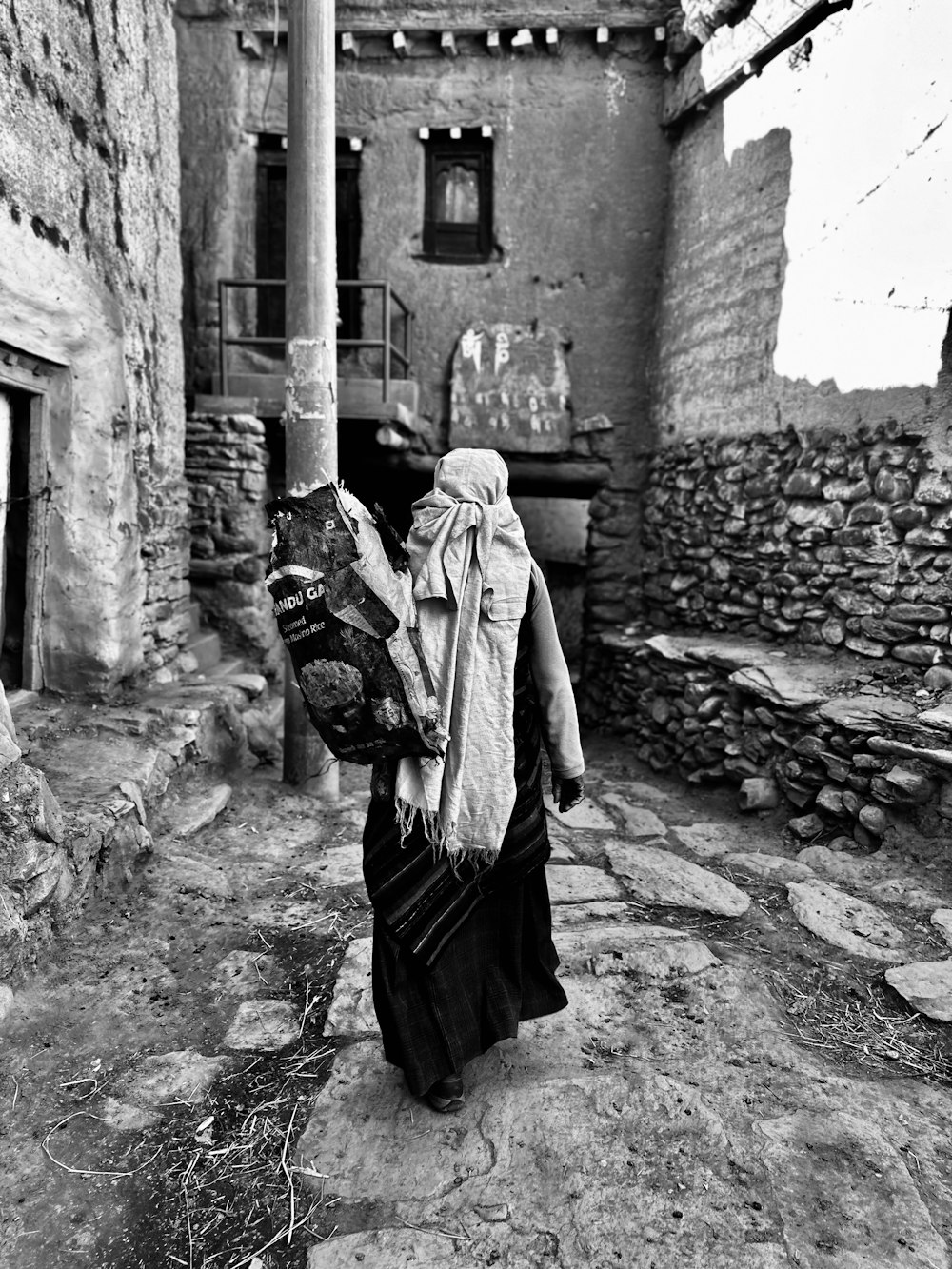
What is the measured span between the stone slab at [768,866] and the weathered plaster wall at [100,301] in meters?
3.25

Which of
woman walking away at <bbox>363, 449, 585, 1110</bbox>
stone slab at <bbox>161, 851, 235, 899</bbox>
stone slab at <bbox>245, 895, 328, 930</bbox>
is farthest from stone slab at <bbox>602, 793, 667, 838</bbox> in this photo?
woman walking away at <bbox>363, 449, 585, 1110</bbox>

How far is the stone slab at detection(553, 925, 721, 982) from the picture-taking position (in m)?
2.80

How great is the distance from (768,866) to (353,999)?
215 centimetres

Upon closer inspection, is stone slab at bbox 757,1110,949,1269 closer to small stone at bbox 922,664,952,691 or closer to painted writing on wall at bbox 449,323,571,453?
small stone at bbox 922,664,952,691

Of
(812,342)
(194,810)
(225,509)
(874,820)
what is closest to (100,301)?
(225,509)

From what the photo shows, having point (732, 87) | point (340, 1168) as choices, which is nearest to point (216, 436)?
point (732, 87)

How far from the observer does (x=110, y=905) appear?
3.02 m

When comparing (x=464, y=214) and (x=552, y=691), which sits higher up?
(x=464, y=214)

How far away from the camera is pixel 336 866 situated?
369cm

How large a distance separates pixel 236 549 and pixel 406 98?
4233 millimetres

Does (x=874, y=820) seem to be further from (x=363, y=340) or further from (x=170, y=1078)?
(x=363, y=340)

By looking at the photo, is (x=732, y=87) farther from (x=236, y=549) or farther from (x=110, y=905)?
(x=110, y=905)

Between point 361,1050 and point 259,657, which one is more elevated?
point 259,657

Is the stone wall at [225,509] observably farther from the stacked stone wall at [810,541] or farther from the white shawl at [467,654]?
the white shawl at [467,654]
